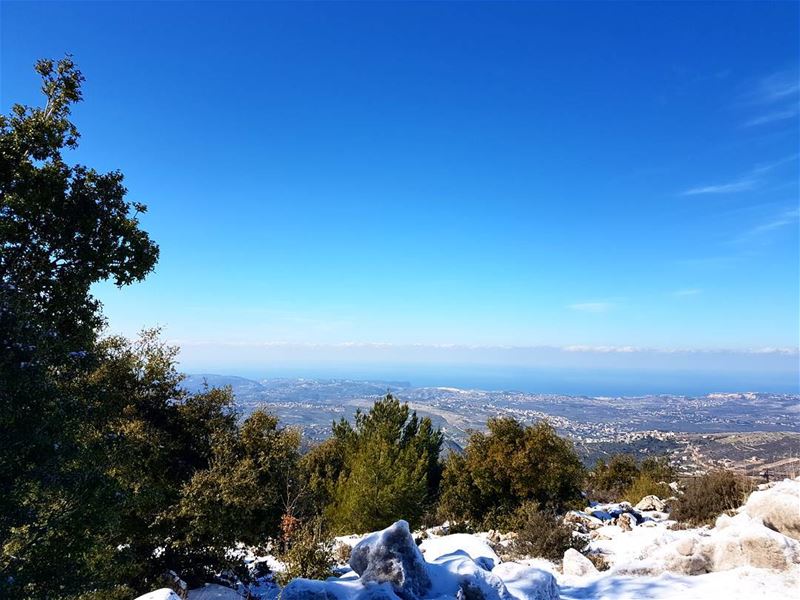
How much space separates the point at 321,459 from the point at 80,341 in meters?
28.4

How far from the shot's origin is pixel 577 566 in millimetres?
12211

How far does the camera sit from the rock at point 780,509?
1242cm

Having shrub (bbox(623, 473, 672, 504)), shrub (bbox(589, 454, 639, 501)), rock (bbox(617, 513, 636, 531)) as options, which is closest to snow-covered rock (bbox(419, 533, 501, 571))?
rock (bbox(617, 513, 636, 531))

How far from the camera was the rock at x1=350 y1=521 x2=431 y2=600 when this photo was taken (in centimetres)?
905

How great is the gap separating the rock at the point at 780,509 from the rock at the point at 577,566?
548cm

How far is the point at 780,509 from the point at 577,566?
6.33m

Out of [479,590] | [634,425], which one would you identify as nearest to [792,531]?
[479,590]

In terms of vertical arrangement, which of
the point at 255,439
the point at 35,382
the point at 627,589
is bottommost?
the point at 627,589

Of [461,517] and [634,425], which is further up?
[461,517]

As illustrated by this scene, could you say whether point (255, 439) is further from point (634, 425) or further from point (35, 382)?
point (634, 425)

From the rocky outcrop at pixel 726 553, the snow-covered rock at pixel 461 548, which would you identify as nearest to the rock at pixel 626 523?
the rocky outcrop at pixel 726 553

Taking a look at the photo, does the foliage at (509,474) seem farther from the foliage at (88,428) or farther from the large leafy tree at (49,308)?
the large leafy tree at (49,308)

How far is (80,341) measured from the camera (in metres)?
9.18

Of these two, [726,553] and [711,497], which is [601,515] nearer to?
[711,497]
